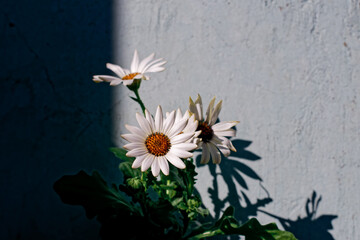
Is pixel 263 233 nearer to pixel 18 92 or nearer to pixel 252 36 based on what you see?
pixel 252 36

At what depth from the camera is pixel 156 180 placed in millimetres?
786

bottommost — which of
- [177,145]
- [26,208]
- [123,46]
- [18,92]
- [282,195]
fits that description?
[26,208]

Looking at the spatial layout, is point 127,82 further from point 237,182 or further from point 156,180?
point 237,182

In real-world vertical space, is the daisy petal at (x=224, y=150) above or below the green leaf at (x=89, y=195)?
above

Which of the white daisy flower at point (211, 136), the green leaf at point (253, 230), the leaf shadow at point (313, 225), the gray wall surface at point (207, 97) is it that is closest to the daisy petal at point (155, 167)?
the white daisy flower at point (211, 136)

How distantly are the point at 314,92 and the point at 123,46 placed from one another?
62 cm

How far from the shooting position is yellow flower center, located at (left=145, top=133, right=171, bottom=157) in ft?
2.30

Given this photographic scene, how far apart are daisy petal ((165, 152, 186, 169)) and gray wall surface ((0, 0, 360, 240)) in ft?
1.17

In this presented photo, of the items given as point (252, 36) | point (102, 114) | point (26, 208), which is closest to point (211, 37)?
point (252, 36)

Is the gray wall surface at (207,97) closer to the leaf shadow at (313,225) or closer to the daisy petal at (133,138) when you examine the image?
the leaf shadow at (313,225)

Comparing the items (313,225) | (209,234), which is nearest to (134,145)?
(209,234)

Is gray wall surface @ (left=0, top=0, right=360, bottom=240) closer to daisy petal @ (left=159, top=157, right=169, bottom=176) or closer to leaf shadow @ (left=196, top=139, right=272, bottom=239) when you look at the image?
leaf shadow @ (left=196, top=139, right=272, bottom=239)

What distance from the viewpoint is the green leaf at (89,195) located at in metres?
0.78

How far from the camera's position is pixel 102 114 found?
1.04 m
